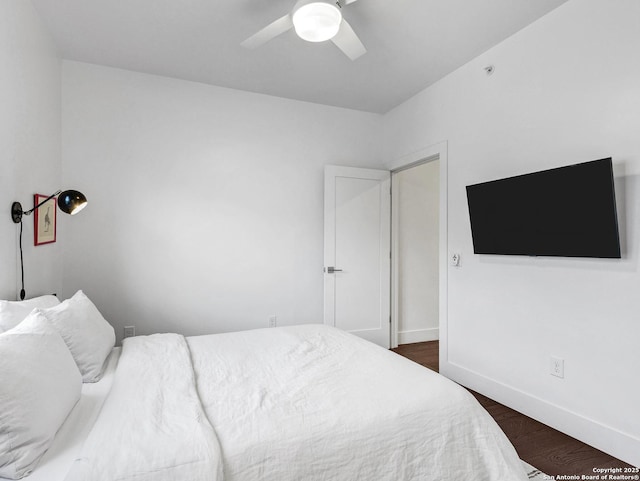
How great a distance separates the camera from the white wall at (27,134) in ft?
6.63

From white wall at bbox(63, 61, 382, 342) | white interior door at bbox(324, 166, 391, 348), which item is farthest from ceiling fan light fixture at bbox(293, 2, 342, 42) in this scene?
white interior door at bbox(324, 166, 391, 348)

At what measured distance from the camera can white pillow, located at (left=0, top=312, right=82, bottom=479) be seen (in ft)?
3.54

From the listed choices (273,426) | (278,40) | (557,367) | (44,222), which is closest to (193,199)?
(44,222)

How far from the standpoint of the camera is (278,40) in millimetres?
2904

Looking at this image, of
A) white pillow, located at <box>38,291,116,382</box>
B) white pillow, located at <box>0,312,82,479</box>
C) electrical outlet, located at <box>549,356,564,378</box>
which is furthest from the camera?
electrical outlet, located at <box>549,356,564,378</box>

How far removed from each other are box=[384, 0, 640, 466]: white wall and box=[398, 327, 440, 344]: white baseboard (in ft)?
3.98

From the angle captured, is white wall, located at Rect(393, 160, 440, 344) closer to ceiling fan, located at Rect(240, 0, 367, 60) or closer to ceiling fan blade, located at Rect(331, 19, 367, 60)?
ceiling fan blade, located at Rect(331, 19, 367, 60)

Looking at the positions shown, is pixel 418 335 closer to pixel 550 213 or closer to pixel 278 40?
pixel 550 213

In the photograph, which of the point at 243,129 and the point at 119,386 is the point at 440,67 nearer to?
the point at 243,129

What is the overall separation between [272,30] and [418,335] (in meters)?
3.86

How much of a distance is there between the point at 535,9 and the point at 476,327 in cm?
240

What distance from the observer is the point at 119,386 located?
1.60 metres

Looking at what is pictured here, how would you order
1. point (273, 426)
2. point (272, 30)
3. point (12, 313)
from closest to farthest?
point (273, 426) < point (12, 313) < point (272, 30)

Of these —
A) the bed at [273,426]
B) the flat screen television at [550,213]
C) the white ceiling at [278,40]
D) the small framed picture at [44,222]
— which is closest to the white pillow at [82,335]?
the bed at [273,426]
